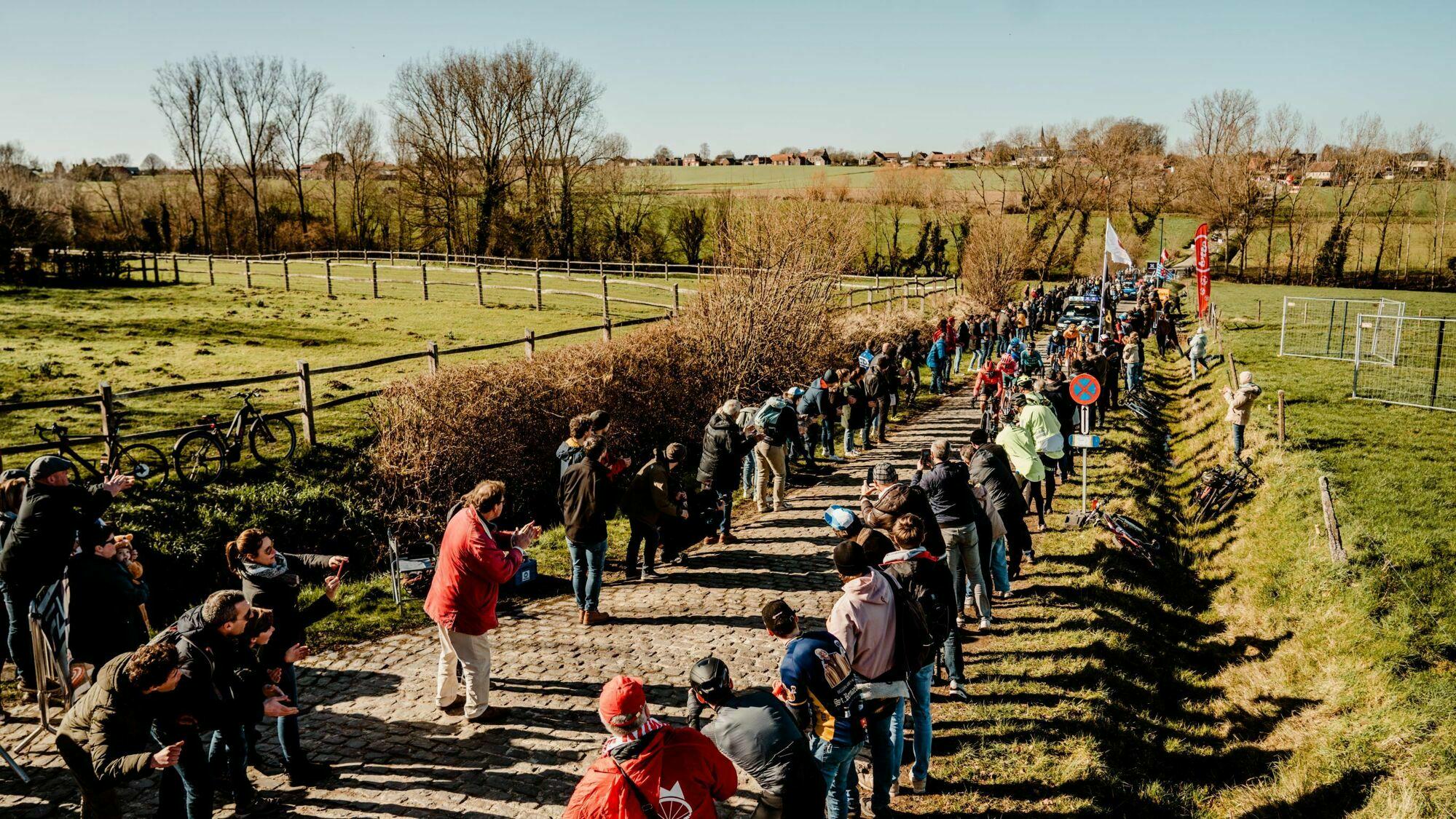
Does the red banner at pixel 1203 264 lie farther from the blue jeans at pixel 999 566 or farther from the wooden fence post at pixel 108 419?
the wooden fence post at pixel 108 419

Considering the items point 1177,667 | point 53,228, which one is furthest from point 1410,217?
point 53,228

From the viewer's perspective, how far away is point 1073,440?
39.6 feet

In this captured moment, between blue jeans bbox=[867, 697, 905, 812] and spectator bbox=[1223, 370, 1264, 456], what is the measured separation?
39.7ft

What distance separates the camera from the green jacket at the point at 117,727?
13.8 feet

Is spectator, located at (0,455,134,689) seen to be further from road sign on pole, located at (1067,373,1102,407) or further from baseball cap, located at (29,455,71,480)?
road sign on pole, located at (1067,373,1102,407)

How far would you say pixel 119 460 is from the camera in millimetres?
11164

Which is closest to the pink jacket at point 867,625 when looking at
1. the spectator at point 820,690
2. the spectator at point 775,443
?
the spectator at point 820,690

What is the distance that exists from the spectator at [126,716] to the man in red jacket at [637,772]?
228 centimetres

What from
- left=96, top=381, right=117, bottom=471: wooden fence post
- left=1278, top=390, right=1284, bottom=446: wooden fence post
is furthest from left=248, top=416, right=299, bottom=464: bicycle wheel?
left=1278, top=390, right=1284, bottom=446: wooden fence post

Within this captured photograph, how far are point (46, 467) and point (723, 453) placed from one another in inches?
263

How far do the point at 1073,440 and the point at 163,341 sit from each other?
21.4m

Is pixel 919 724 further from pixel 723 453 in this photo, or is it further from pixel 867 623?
pixel 723 453

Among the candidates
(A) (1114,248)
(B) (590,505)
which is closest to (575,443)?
(B) (590,505)

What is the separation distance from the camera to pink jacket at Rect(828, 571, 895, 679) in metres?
5.00
